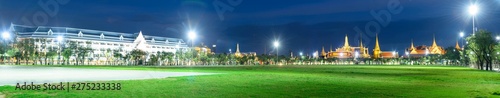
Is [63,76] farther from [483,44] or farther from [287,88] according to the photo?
[483,44]

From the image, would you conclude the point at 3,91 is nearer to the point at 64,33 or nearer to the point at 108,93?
the point at 108,93

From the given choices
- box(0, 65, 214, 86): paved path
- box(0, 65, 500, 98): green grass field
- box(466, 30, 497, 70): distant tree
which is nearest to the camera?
box(0, 65, 500, 98): green grass field

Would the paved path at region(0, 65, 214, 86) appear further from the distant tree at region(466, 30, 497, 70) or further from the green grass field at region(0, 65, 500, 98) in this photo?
the distant tree at region(466, 30, 497, 70)

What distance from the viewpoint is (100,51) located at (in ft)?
629

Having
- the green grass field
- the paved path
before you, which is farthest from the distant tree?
the paved path

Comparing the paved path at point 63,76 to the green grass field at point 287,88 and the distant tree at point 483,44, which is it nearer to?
the green grass field at point 287,88

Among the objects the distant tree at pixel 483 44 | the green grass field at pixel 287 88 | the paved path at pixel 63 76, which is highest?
the distant tree at pixel 483 44

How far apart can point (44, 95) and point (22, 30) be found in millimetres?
184959

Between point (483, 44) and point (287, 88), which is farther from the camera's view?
point (483, 44)

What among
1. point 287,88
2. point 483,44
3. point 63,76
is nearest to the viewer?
point 287,88

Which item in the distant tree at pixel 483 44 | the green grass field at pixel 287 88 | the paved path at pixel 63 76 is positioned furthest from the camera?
the distant tree at pixel 483 44

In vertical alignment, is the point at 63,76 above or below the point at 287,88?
above

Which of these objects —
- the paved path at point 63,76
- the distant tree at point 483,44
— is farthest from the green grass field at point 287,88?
the distant tree at point 483,44

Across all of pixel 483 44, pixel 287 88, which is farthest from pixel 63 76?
pixel 483 44
